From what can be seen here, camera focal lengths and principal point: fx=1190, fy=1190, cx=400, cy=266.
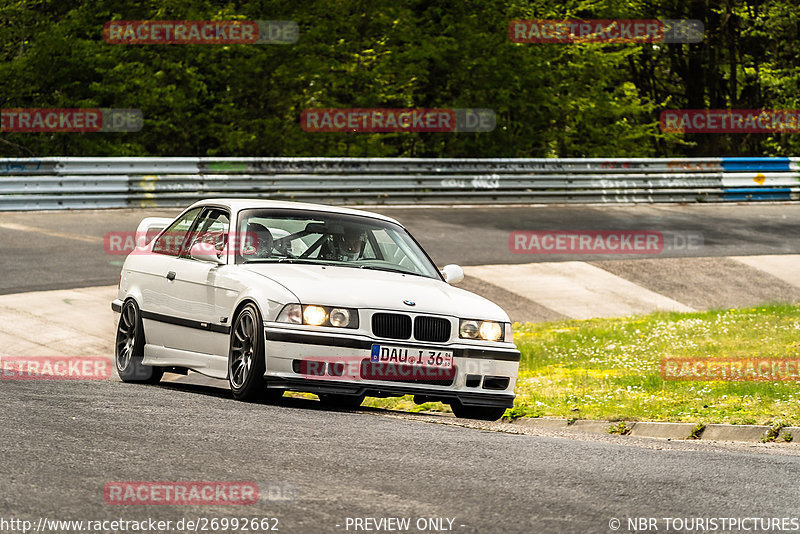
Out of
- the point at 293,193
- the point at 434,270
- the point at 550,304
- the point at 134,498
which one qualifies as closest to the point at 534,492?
the point at 134,498

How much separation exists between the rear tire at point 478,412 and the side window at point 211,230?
7.58ft

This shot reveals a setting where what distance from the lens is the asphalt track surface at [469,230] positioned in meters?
17.5

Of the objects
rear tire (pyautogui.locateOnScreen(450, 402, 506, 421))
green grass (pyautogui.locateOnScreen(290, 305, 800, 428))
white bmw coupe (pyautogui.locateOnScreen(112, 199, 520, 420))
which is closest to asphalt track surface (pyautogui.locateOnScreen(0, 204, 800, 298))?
green grass (pyautogui.locateOnScreen(290, 305, 800, 428))

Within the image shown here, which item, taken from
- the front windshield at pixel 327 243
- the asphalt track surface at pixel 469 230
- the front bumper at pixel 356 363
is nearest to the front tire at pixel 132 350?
the front windshield at pixel 327 243

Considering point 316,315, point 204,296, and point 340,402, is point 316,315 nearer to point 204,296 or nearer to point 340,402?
point 204,296

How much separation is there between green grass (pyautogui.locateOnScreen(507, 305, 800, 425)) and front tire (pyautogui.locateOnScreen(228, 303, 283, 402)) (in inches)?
96.9

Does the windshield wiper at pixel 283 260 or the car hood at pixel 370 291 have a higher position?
the windshield wiper at pixel 283 260

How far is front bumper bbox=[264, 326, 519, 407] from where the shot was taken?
8.31m

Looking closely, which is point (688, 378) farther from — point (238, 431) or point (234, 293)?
point (238, 431)

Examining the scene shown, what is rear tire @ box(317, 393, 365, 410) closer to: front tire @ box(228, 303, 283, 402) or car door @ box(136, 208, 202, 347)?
front tire @ box(228, 303, 283, 402)

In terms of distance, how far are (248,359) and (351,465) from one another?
7.77ft

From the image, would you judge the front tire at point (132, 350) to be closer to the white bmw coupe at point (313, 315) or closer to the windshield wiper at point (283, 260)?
the white bmw coupe at point (313, 315)

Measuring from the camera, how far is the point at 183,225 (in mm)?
10758

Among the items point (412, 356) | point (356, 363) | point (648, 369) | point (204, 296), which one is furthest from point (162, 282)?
point (648, 369)
